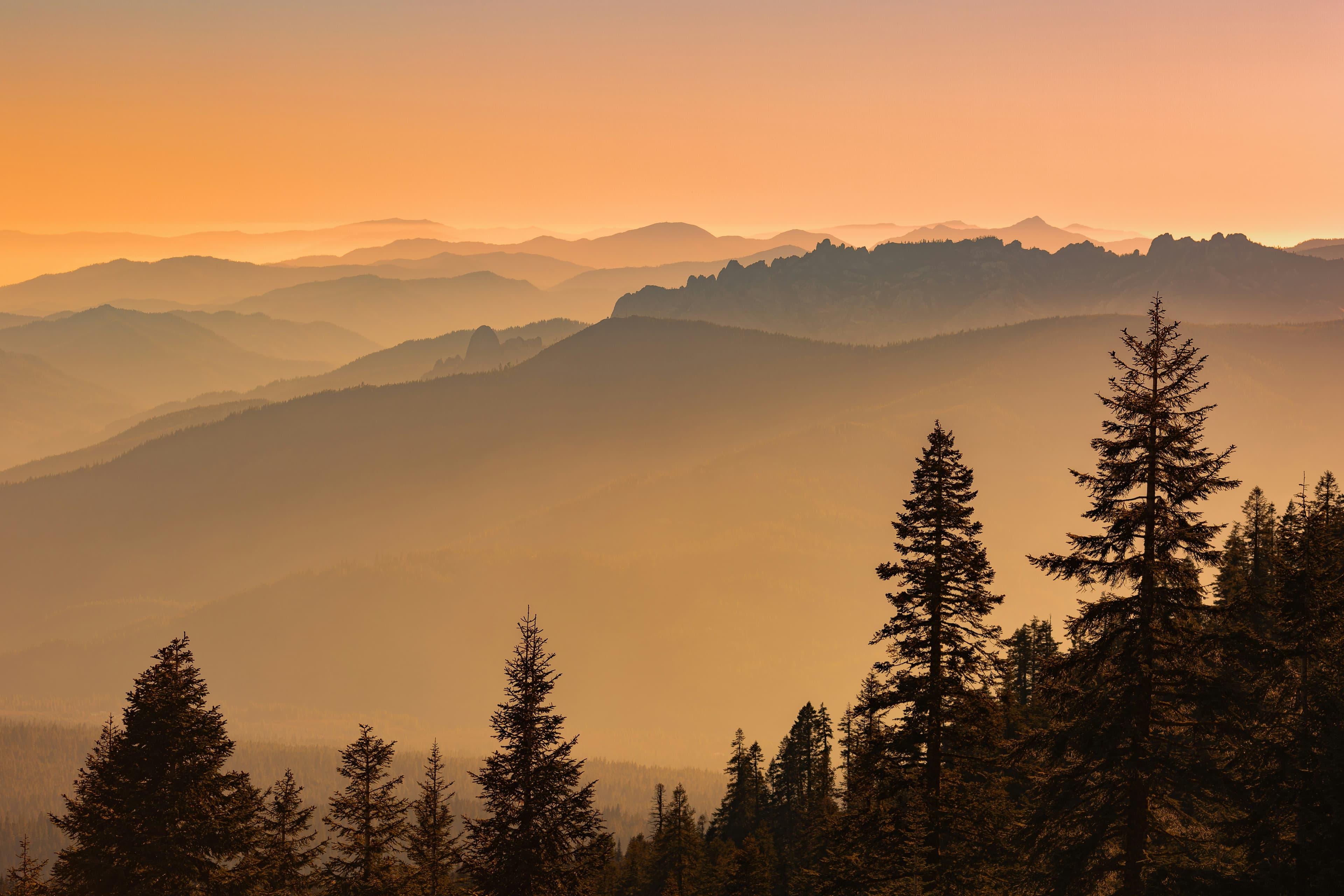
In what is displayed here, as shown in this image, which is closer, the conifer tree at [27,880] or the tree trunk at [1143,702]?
the tree trunk at [1143,702]

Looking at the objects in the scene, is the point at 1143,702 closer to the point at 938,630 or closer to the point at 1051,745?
the point at 1051,745

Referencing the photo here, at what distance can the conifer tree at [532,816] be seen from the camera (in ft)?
83.9

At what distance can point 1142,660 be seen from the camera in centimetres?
2170

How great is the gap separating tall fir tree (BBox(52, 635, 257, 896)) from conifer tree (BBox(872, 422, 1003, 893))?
16.9 metres

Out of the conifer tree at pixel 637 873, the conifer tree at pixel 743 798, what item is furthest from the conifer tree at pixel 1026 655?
the conifer tree at pixel 637 873

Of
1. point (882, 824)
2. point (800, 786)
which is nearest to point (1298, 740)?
point (882, 824)

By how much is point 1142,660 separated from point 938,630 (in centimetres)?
540

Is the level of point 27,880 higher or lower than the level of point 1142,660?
lower

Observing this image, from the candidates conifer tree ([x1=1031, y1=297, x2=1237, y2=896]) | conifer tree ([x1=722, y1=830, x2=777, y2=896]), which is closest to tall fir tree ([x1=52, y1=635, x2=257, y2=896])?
conifer tree ([x1=1031, y1=297, x2=1237, y2=896])

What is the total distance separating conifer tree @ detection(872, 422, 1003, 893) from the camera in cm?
2583

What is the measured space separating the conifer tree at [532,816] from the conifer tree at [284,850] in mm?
5928

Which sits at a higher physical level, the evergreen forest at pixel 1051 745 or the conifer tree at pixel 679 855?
the evergreen forest at pixel 1051 745

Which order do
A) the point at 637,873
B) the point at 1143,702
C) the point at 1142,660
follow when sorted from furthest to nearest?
the point at 637,873
the point at 1143,702
the point at 1142,660

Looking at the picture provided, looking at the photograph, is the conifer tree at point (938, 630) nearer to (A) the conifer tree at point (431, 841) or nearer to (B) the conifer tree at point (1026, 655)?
(A) the conifer tree at point (431, 841)
